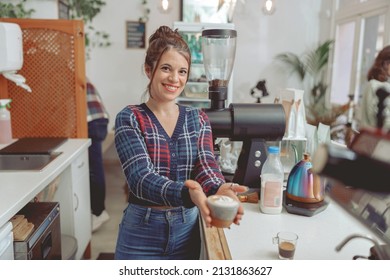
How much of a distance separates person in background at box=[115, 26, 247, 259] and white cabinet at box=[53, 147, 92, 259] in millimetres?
831

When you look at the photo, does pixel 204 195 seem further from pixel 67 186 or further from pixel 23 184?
pixel 67 186

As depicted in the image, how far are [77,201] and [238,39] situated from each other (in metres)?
1.09

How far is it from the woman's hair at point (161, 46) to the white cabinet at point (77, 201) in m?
1.04

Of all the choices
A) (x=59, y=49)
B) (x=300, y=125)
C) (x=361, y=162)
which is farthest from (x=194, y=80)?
(x=361, y=162)

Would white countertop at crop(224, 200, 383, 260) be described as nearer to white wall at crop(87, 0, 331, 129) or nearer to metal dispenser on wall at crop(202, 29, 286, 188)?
metal dispenser on wall at crop(202, 29, 286, 188)

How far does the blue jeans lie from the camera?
0.96 m

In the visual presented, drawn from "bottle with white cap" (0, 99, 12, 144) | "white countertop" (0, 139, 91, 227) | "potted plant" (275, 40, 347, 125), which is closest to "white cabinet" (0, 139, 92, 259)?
"white countertop" (0, 139, 91, 227)

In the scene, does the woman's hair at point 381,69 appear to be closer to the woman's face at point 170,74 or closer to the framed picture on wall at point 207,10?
the woman's face at point 170,74

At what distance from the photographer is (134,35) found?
162 cm

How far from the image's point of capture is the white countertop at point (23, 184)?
1090 mm

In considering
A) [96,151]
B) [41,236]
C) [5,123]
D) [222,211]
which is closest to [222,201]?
[222,211]
